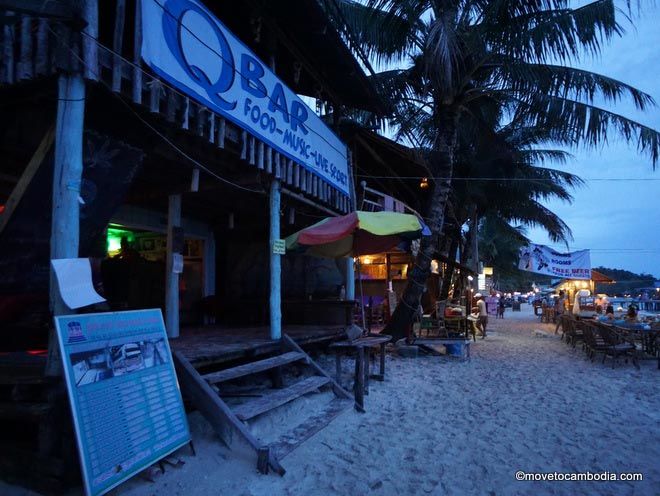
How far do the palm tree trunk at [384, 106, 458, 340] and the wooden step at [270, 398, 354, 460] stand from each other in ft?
16.8

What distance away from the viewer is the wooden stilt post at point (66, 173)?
138 inches

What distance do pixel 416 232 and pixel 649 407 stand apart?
4.17 metres

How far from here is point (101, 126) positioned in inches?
191

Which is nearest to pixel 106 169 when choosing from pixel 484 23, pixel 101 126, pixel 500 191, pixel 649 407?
pixel 101 126

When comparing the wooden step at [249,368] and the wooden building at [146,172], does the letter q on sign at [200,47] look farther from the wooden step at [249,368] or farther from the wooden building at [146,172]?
the wooden step at [249,368]

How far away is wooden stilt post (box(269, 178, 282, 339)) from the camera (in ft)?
21.4

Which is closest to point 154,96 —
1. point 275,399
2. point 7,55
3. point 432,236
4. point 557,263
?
point 7,55

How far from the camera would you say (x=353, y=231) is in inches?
257

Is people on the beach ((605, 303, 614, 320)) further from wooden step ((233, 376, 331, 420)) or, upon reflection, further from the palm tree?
wooden step ((233, 376, 331, 420))

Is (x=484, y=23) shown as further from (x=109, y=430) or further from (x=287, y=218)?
(x=109, y=430)

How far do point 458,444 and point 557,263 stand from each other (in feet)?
54.7

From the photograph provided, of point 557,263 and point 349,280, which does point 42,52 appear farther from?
point 557,263

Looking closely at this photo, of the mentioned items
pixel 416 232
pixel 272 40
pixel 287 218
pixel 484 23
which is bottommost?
pixel 416 232

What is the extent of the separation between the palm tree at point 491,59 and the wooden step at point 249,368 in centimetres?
521
